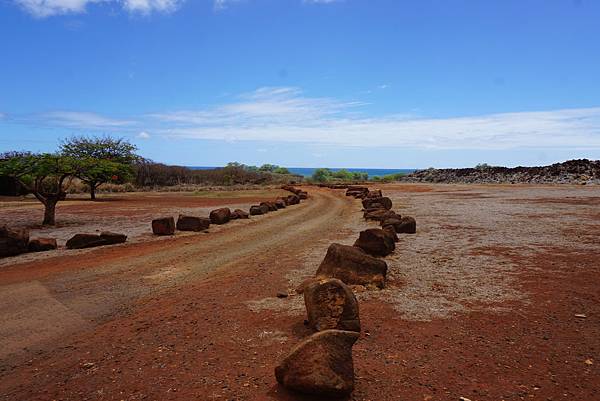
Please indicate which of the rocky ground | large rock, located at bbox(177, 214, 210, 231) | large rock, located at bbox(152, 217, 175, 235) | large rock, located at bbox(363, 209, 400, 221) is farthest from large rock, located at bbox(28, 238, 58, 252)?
the rocky ground

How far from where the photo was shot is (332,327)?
576 cm

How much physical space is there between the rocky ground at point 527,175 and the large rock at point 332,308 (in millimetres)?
45104

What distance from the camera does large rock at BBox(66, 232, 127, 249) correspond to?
1354cm

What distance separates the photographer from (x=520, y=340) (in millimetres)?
5809

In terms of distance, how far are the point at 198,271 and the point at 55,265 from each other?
3718mm

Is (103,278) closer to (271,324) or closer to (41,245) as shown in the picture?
(271,324)

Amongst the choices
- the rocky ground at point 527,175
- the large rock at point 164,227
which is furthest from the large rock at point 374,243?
the rocky ground at point 527,175

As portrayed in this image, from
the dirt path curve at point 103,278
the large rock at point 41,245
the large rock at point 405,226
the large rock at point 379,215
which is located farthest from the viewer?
the large rock at point 379,215

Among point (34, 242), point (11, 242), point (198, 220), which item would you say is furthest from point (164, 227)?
point (11, 242)

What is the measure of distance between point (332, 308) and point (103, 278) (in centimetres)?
575

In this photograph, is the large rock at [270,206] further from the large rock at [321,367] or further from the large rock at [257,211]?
the large rock at [321,367]

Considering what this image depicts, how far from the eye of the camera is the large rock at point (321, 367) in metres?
4.38

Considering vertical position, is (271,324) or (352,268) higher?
(352,268)

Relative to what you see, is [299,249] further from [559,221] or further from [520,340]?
[559,221]
